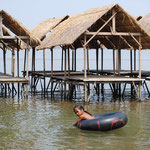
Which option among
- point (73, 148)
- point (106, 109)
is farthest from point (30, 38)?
point (73, 148)

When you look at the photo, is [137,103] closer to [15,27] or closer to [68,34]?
[68,34]

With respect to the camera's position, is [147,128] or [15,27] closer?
[147,128]

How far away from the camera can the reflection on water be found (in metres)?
11.4

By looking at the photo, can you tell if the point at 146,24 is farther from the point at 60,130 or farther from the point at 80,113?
the point at 60,130

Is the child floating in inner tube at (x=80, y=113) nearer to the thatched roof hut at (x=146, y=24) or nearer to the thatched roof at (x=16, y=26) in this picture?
the thatched roof at (x=16, y=26)

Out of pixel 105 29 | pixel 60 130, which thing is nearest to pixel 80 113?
pixel 60 130

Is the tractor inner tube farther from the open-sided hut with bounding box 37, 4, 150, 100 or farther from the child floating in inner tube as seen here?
the open-sided hut with bounding box 37, 4, 150, 100

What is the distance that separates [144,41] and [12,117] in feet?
28.5

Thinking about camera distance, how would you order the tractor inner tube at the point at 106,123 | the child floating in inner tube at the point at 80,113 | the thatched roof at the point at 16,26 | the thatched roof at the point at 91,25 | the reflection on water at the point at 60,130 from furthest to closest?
the thatched roof at the point at 16,26 < the thatched roof at the point at 91,25 < the child floating in inner tube at the point at 80,113 < the tractor inner tube at the point at 106,123 < the reflection on water at the point at 60,130

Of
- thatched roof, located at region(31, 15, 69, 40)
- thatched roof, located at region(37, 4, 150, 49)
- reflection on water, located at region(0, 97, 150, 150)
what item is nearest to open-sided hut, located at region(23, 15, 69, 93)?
thatched roof, located at region(31, 15, 69, 40)

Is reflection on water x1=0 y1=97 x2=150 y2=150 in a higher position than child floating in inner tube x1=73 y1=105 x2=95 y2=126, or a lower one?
lower

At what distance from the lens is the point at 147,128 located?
13625 millimetres

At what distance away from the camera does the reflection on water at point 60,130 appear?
1144cm

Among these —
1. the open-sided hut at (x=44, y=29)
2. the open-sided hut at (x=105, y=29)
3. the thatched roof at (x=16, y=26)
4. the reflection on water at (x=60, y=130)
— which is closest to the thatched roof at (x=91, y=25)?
the open-sided hut at (x=105, y=29)
